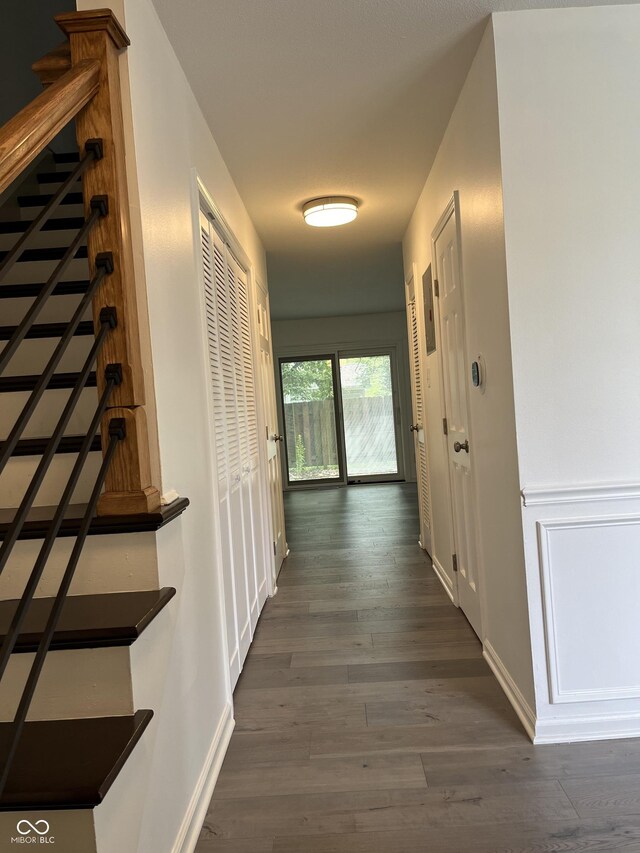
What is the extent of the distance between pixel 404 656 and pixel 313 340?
→ 22.0 ft

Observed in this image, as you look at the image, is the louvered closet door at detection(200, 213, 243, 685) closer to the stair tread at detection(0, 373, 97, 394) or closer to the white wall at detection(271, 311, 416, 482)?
the stair tread at detection(0, 373, 97, 394)

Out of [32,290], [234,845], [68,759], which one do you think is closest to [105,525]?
[68,759]

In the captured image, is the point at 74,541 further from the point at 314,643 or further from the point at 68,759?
the point at 314,643

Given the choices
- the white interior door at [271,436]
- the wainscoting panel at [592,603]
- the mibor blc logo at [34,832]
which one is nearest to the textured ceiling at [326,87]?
the white interior door at [271,436]

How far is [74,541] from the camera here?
1.53 m

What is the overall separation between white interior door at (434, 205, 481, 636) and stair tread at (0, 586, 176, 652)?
1.83 m

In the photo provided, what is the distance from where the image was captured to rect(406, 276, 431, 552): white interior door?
4.61 meters

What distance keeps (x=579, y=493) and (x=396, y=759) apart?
Result: 109cm

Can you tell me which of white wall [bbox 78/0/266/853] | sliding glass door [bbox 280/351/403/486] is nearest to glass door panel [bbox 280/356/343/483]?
sliding glass door [bbox 280/351/403/486]

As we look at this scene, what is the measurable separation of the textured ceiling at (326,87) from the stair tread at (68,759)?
6.69 feet

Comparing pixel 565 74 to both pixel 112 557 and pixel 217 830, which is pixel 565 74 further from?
pixel 217 830

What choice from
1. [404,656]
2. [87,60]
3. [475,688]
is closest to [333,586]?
[404,656]

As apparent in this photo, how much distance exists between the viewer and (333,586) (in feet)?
13.6

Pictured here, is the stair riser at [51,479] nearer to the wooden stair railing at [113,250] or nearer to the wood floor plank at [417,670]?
the wooden stair railing at [113,250]
